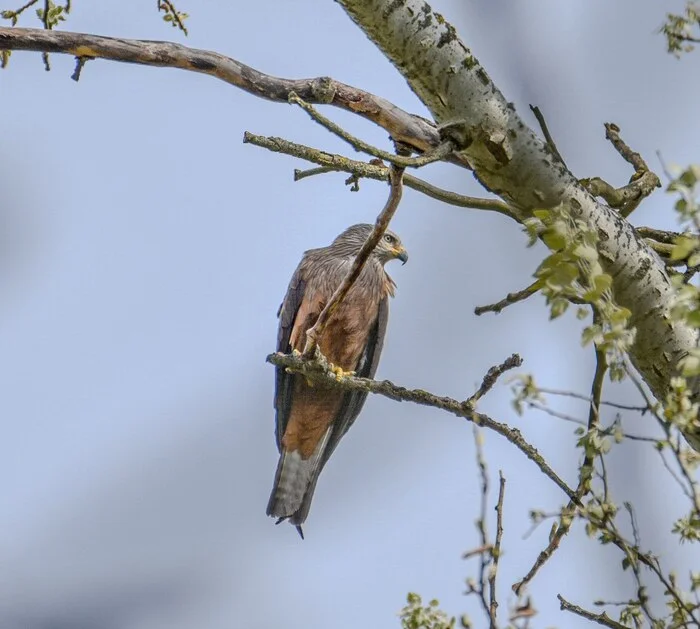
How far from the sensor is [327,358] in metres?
6.25

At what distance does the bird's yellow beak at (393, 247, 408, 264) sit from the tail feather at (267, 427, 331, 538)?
1425 millimetres

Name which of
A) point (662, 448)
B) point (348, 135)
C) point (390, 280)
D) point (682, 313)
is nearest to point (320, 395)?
point (390, 280)

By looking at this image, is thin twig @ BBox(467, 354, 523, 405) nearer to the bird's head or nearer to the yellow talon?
the yellow talon

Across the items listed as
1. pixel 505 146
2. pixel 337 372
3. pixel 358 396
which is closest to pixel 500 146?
pixel 505 146

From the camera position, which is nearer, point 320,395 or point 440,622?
point 440,622

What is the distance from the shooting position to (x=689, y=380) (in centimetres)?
294

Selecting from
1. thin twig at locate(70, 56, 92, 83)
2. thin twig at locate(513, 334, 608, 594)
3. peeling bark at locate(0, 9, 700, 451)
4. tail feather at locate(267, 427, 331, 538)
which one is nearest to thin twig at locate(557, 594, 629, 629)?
thin twig at locate(513, 334, 608, 594)

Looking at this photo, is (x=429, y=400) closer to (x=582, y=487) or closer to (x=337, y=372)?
(x=582, y=487)

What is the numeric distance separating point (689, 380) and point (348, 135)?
1.26m

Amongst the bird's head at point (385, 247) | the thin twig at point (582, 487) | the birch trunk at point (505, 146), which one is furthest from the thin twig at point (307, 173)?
the bird's head at point (385, 247)

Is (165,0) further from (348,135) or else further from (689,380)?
(689,380)

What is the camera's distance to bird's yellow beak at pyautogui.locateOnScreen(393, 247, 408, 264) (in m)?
7.13

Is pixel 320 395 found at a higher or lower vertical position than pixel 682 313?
higher

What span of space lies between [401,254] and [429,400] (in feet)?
12.5
